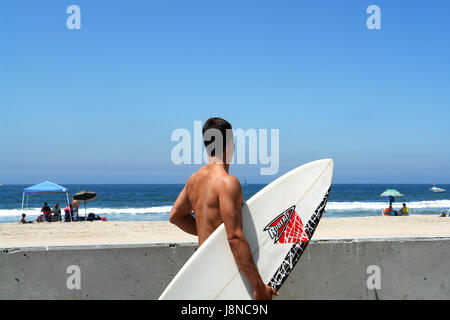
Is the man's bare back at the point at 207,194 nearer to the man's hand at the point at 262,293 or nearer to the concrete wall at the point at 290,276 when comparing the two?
the man's hand at the point at 262,293

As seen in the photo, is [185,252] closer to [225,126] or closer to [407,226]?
[225,126]

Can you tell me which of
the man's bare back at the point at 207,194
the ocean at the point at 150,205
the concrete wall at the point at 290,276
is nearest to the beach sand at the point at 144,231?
the concrete wall at the point at 290,276

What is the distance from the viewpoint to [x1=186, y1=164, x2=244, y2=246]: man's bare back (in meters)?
2.03

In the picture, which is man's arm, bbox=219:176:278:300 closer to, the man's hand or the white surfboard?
the man's hand

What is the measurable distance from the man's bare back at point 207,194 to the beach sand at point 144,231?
415 inches

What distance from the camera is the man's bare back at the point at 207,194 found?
2031 mm

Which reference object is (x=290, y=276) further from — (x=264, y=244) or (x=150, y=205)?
(x=150, y=205)

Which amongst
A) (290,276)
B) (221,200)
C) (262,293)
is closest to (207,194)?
(221,200)

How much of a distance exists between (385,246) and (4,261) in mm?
3185

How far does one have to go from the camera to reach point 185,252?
3.51 metres

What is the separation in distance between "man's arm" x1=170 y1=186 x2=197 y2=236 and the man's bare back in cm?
7

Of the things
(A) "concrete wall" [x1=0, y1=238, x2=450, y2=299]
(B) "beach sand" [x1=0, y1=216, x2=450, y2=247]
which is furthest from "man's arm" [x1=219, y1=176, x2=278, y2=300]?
(B) "beach sand" [x1=0, y1=216, x2=450, y2=247]
